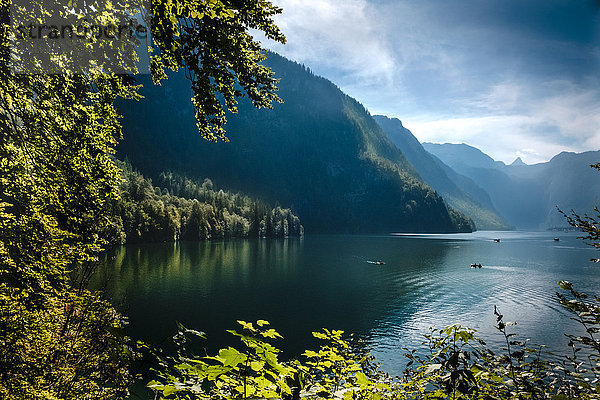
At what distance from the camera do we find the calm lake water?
3312 cm

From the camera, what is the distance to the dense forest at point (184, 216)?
9956 cm

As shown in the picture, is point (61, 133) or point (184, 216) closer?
point (61, 133)

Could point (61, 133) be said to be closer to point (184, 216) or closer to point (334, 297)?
point (334, 297)

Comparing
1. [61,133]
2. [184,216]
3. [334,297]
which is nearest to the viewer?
[61,133]

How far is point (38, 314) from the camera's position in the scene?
8867 millimetres

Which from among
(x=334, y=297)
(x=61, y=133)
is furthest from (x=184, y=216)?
(x=61, y=133)

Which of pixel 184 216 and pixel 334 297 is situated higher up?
pixel 184 216

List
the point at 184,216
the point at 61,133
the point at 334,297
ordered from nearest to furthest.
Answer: the point at 61,133 < the point at 334,297 < the point at 184,216

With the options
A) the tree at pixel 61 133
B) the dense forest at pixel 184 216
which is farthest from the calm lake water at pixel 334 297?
the dense forest at pixel 184 216

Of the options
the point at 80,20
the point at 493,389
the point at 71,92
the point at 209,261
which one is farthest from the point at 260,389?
the point at 209,261

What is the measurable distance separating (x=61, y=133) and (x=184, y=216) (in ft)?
408

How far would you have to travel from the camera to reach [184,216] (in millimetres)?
128625

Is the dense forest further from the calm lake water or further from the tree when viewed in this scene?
the tree

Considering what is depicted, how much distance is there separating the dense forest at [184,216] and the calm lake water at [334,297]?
66.1ft
